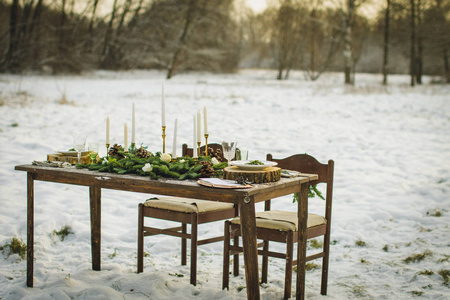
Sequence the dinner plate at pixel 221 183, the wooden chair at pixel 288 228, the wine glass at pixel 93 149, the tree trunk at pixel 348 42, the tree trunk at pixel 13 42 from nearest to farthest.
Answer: the dinner plate at pixel 221 183, the wooden chair at pixel 288 228, the wine glass at pixel 93 149, the tree trunk at pixel 348 42, the tree trunk at pixel 13 42

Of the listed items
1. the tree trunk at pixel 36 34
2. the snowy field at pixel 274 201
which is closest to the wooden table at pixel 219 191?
the snowy field at pixel 274 201

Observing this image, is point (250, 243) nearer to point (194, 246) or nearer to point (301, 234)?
point (301, 234)

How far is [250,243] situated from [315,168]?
3.33 feet

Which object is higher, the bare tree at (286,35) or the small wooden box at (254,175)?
the bare tree at (286,35)

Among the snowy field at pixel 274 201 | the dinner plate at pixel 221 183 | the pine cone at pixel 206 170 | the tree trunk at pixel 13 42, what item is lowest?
the snowy field at pixel 274 201

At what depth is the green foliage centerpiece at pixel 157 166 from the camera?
9.41ft

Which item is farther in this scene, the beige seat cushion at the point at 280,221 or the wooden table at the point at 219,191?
the beige seat cushion at the point at 280,221

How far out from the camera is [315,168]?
3.47 meters

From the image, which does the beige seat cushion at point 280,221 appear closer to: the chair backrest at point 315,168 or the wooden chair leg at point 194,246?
the chair backrest at point 315,168

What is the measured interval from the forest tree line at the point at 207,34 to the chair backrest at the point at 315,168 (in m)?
15.0

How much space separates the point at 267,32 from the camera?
76.5ft

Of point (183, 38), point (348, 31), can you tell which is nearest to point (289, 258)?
point (348, 31)

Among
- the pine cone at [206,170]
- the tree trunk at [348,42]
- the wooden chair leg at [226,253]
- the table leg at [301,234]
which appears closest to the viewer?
the pine cone at [206,170]

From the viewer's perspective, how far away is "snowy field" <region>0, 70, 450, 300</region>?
11.6ft
